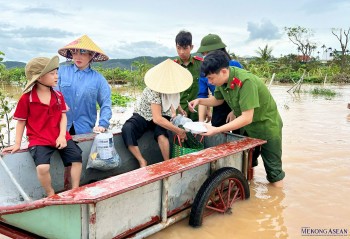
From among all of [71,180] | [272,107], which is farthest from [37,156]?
[272,107]

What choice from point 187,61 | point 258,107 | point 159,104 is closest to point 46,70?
point 159,104

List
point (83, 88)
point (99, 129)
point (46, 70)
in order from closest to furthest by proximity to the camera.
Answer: point (46, 70) < point (99, 129) < point (83, 88)

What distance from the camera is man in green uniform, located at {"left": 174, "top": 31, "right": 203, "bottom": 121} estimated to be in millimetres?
3996

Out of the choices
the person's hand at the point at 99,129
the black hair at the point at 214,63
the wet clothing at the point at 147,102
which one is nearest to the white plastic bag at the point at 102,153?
the person's hand at the point at 99,129

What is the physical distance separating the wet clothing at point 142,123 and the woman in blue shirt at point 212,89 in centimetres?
82

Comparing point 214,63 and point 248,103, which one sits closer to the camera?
point 214,63

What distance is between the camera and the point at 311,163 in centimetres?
529

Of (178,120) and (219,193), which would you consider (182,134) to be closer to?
(178,120)

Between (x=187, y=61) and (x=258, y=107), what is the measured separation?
113 centimetres

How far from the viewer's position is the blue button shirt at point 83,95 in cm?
350

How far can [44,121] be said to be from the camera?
2.97m

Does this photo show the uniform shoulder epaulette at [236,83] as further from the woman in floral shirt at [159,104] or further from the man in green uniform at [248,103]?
the woman in floral shirt at [159,104]

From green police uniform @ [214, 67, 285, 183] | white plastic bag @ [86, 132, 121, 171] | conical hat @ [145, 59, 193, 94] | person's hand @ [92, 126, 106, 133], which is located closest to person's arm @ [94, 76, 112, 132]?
person's hand @ [92, 126, 106, 133]

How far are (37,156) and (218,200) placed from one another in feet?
5.32
